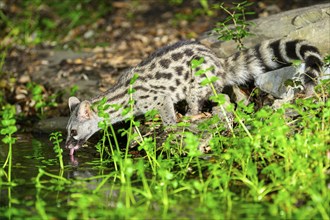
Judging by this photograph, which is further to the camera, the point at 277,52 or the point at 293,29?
the point at 293,29

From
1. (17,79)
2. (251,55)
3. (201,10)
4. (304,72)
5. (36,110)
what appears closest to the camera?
(304,72)

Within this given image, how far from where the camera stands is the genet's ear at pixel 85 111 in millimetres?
8406

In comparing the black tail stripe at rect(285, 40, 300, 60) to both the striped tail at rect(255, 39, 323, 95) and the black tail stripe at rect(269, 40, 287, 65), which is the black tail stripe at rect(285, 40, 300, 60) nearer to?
the striped tail at rect(255, 39, 323, 95)

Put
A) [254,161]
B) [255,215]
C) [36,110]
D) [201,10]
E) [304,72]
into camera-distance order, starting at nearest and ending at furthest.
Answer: [255,215] < [254,161] < [304,72] < [36,110] < [201,10]

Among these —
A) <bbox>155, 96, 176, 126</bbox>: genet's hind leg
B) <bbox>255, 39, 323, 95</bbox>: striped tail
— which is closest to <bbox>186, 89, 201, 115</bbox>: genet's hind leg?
<bbox>155, 96, 176, 126</bbox>: genet's hind leg

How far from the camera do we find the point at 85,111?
846 centimetres

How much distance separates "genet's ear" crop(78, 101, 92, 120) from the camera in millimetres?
8406

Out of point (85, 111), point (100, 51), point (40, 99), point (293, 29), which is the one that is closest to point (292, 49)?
point (293, 29)

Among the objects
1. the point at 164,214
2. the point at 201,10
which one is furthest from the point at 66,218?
the point at 201,10

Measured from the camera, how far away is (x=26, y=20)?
14539 millimetres

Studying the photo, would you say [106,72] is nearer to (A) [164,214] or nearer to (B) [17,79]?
(B) [17,79]

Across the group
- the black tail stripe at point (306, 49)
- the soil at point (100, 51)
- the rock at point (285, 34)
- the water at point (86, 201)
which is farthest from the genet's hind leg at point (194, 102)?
the soil at point (100, 51)

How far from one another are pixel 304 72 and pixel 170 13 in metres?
6.42

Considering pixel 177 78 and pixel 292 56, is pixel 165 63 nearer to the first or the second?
pixel 177 78
